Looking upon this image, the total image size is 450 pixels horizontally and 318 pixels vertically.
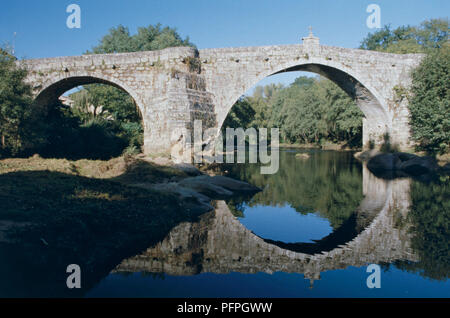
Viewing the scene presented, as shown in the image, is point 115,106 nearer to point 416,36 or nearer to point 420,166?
point 420,166

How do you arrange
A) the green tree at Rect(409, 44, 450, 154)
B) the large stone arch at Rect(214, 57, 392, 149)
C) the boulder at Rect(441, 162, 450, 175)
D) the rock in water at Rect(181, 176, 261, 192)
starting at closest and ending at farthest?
the rock in water at Rect(181, 176, 261, 192)
the boulder at Rect(441, 162, 450, 175)
the large stone arch at Rect(214, 57, 392, 149)
the green tree at Rect(409, 44, 450, 154)

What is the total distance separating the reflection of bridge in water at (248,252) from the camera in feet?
14.6

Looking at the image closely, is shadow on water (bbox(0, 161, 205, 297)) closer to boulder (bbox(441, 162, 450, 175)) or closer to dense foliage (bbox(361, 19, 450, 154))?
boulder (bbox(441, 162, 450, 175))

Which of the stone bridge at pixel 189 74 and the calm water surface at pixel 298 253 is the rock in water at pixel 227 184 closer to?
the calm water surface at pixel 298 253

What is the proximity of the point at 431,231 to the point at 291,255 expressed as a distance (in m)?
2.87

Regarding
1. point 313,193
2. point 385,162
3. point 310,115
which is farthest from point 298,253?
point 310,115

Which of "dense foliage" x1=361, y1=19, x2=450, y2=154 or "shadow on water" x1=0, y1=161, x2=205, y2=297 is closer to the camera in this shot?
"shadow on water" x1=0, y1=161, x2=205, y2=297

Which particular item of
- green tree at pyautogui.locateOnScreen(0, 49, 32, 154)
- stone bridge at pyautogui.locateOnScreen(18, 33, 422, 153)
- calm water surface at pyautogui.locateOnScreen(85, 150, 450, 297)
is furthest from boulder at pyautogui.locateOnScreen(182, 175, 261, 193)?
green tree at pyautogui.locateOnScreen(0, 49, 32, 154)

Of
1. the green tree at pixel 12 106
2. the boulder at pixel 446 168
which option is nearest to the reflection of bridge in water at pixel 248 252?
the green tree at pixel 12 106

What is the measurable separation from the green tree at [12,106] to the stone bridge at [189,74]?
2.90 metres

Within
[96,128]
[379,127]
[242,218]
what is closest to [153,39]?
[96,128]

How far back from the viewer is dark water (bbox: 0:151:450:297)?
386 cm

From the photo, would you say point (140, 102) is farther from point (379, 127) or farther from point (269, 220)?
point (379, 127)

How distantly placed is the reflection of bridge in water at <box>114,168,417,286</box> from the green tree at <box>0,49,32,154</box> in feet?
27.6
